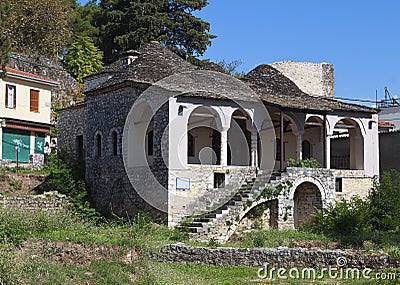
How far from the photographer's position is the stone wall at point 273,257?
59.3 feet

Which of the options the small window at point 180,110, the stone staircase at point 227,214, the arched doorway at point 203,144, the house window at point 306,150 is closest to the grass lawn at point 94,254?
the stone staircase at point 227,214

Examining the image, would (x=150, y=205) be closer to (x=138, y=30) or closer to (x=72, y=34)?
(x=138, y=30)

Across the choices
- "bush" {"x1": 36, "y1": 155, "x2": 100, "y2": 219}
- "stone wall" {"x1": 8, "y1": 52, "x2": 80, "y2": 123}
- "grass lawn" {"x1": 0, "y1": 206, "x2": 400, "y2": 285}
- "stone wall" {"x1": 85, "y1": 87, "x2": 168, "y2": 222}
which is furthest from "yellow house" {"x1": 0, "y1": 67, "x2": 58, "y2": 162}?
"grass lawn" {"x1": 0, "y1": 206, "x2": 400, "y2": 285}

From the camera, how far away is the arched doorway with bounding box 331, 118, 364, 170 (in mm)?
32188

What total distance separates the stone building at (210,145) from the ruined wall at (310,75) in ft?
28.1

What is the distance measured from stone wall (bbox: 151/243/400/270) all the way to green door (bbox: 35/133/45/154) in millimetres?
19340

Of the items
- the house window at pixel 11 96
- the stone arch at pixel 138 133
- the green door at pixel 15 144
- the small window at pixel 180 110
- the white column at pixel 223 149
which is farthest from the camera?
the house window at pixel 11 96

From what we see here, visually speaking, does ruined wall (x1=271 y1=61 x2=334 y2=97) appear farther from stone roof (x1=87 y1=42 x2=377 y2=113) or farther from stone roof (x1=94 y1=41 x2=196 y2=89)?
stone roof (x1=94 y1=41 x2=196 y2=89)

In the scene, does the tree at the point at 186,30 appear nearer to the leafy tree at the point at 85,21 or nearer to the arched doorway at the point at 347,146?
the leafy tree at the point at 85,21

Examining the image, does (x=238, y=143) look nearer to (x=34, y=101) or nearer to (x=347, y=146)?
(x=347, y=146)

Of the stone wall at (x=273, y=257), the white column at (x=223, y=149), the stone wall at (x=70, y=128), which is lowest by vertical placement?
the stone wall at (x=273, y=257)

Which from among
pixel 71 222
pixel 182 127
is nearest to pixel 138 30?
pixel 182 127

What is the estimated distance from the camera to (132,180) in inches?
1110

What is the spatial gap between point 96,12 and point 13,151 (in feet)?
81.1
